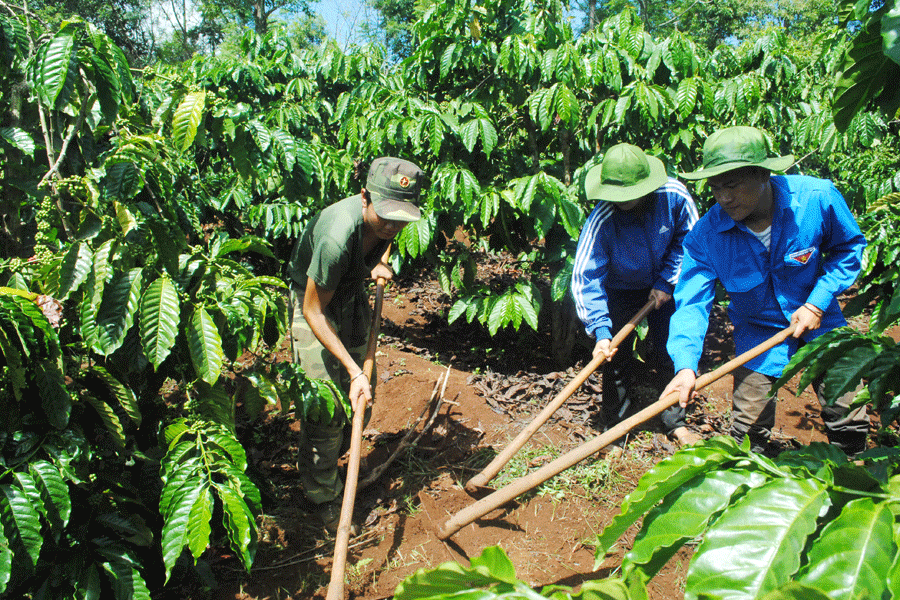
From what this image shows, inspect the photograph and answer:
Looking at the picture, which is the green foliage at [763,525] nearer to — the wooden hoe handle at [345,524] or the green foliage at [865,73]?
the green foliage at [865,73]

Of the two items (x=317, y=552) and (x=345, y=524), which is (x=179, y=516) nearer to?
(x=345, y=524)

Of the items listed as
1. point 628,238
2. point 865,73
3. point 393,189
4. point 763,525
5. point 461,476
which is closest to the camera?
point 763,525

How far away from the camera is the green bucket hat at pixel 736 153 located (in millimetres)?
2307

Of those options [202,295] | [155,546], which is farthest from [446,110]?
[155,546]

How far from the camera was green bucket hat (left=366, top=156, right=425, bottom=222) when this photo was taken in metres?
2.43

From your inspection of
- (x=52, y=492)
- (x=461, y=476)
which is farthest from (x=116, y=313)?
(x=461, y=476)

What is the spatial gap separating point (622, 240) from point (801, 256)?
88cm

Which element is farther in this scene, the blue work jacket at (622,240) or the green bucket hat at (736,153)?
the blue work jacket at (622,240)

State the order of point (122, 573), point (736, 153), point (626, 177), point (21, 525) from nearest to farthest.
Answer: point (21, 525) → point (122, 573) → point (736, 153) → point (626, 177)

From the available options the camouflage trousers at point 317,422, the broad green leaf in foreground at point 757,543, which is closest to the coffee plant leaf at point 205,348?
the camouflage trousers at point 317,422

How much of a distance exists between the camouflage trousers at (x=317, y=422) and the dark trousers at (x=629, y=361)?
1.57 metres

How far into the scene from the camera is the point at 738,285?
104 inches

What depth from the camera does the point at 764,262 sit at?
2.57 m

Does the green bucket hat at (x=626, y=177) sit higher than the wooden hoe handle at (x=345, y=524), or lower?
higher
